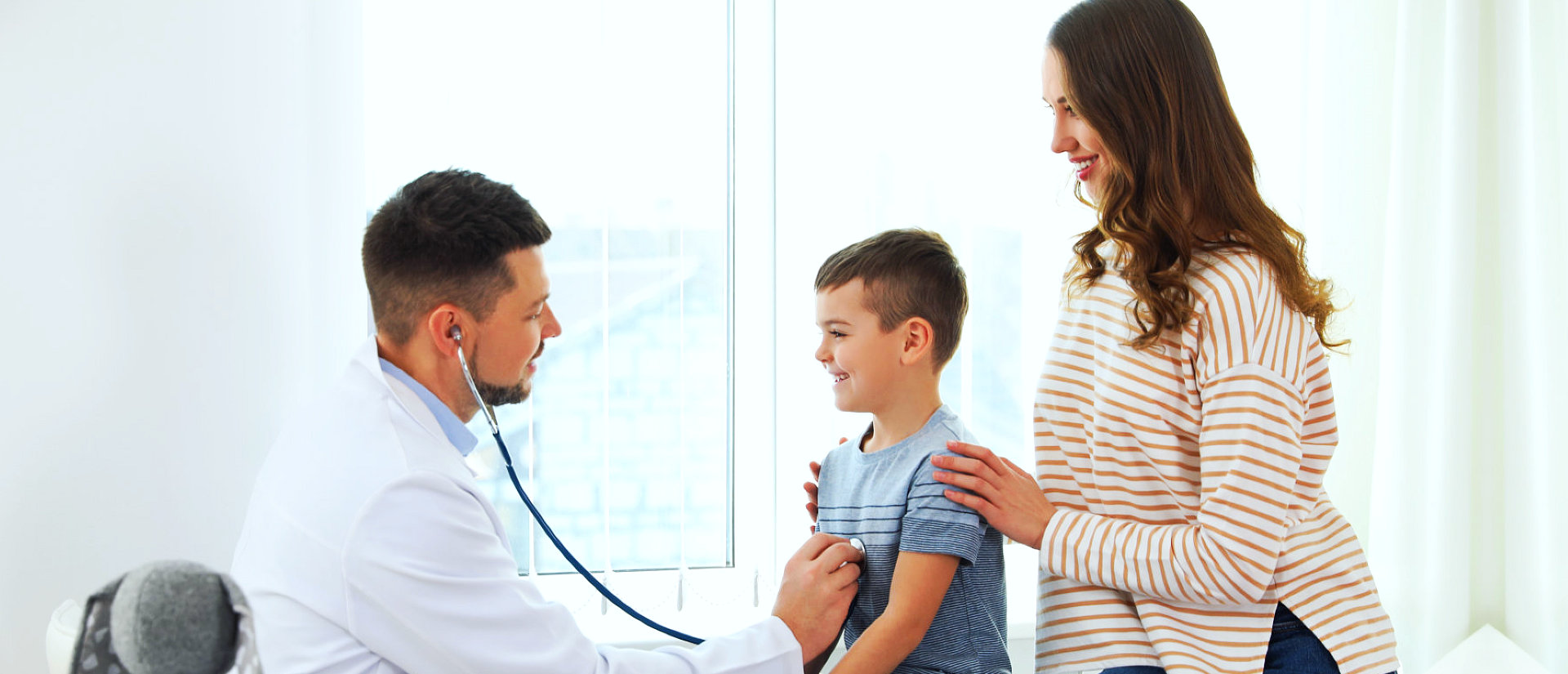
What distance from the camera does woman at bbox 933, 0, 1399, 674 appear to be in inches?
39.7

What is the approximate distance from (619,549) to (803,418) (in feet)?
1.48

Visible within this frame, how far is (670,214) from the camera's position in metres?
1.99

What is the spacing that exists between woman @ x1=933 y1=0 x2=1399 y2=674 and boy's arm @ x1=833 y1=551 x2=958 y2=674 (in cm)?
13

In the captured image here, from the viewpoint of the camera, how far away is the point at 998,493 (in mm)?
1158

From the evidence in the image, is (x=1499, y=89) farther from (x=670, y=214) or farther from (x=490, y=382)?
(x=490, y=382)

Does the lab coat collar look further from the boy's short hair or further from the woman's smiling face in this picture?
the woman's smiling face

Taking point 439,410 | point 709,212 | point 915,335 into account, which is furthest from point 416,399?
point 709,212

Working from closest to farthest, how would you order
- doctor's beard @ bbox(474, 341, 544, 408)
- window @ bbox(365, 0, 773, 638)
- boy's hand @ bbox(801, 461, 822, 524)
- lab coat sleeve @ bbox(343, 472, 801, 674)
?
lab coat sleeve @ bbox(343, 472, 801, 674)
doctor's beard @ bbox(474, 341, 544, 408)
boy's hand @ bbox(801, 461, 822, 524)
window @ bbox(365, 0, 773, 638)

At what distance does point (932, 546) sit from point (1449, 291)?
1.55m

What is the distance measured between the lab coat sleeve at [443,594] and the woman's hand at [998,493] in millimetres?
461

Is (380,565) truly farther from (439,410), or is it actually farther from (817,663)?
(817,663)

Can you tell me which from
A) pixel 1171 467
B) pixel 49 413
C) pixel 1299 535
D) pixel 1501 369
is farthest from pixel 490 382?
pixel 1501 369

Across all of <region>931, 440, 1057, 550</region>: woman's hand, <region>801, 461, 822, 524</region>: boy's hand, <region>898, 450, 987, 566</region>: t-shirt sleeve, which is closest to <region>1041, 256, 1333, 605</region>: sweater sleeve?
<region>931, 440, 1057, 550</region>: woman's hand

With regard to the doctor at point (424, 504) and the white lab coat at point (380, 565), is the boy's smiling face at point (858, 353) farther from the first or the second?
the white lab coat at point (380, 565)
